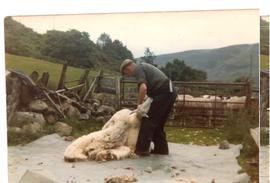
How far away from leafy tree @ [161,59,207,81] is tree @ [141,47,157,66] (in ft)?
0.32

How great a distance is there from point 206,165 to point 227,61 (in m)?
0.75

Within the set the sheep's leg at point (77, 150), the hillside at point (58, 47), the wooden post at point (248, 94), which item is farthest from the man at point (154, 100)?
the wooden post at point (248, 94)

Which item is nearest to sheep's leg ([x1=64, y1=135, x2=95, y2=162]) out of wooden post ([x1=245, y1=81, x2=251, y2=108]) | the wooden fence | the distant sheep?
the wooden fence

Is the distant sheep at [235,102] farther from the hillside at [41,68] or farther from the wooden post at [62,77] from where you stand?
the wooden post at [62,77]

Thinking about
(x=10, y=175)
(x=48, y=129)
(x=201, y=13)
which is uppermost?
(x=201, y=13)

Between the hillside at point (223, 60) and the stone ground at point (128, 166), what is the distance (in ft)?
1.70

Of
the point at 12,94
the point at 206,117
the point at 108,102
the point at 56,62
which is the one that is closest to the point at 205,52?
the point at 206,117

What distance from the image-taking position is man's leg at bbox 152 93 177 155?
4516 millimetres

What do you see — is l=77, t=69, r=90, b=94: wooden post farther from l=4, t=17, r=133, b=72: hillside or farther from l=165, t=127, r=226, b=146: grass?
l=165, t=127, r=226, b=146: grass

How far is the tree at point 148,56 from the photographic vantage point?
4.48 m

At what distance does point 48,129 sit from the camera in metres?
4.64

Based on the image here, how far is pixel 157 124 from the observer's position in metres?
4.53

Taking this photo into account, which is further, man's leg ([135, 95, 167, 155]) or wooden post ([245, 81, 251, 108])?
man's leg ([135, 95, 167, 155])

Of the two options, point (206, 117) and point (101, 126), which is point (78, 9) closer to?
point (101, 126)
